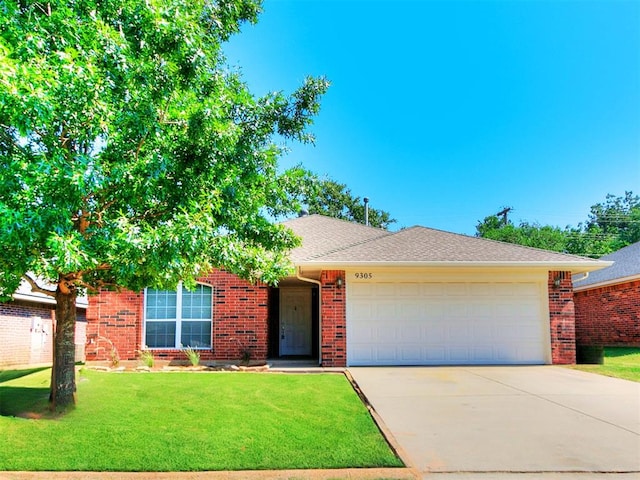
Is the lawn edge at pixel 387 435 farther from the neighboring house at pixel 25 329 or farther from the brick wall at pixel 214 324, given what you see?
the neighboring house at pixel 25 329

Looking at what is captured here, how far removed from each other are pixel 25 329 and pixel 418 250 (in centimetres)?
1430

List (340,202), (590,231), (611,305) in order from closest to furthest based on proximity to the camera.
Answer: (611,305) → (340,202) → (590,231)

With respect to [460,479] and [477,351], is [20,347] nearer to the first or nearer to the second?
[477,351]

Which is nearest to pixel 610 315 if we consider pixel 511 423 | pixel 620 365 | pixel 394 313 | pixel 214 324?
pixel 620 365

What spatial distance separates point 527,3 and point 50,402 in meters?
13.5

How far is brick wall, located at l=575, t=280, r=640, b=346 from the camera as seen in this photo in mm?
16344

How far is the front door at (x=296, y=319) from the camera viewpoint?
1543cm

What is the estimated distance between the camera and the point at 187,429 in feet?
18.2

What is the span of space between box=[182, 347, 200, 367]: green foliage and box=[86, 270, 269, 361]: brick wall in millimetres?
172

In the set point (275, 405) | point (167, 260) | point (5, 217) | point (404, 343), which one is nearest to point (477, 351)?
point (404, 343)

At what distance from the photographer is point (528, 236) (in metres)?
39.9

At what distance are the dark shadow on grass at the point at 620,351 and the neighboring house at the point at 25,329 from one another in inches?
731

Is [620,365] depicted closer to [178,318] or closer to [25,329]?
[178,318]

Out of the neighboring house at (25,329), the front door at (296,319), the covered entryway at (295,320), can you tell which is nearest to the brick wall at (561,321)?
the covered entryway at (295,320)
